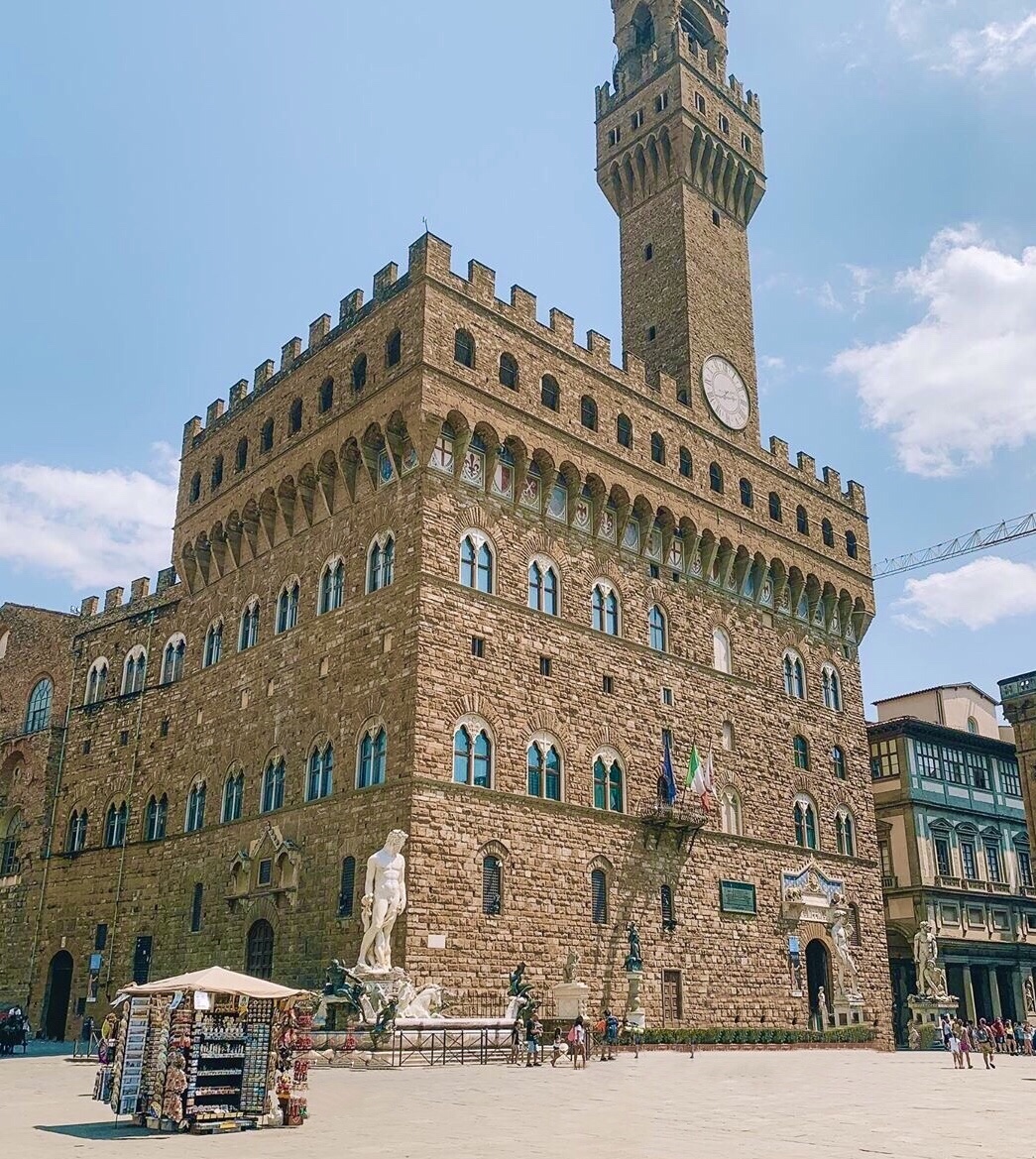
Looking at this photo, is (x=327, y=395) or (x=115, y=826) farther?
(x=115, y=826)

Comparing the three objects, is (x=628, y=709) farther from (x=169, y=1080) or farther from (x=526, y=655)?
(x=169, y=1080)

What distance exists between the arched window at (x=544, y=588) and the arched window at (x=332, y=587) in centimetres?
561

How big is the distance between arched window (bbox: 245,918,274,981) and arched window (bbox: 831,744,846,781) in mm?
22101

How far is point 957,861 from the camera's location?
5388 centimetres

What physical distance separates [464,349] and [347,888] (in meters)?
15.5

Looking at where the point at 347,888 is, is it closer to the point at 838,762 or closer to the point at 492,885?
the point at 492,885

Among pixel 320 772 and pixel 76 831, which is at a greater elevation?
pixel 320 772

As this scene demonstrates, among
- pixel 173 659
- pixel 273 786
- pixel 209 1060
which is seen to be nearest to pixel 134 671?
pixel 173 659

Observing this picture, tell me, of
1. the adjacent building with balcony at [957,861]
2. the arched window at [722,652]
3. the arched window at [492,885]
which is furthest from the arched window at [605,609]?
the adjacent building with balcony at [957,861]

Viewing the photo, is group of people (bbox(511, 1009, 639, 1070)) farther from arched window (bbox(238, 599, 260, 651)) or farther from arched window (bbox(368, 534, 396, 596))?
arched window (bbox(238, 599, 260, 651))

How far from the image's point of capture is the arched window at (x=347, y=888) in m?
29.4

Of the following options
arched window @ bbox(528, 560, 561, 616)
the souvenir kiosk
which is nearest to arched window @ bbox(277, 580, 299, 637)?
arched window @ bbox(528, 560, 561, 616)

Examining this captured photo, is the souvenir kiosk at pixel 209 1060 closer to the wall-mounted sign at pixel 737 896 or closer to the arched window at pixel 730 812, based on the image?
the wall-mounted sign at pixel 737 896

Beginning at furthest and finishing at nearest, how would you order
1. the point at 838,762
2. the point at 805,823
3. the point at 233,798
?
the point at 838,762
the point at 805,823
the point at 233,798
